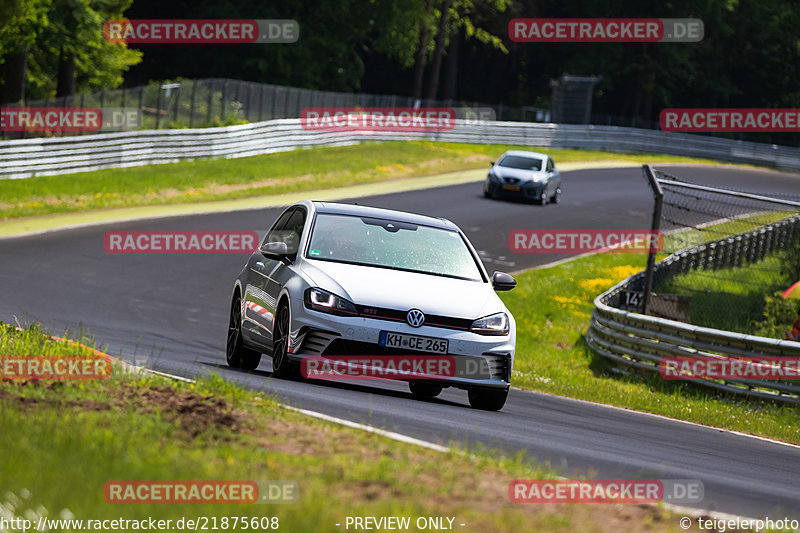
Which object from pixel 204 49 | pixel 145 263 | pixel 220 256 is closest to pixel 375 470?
pixel 145 263

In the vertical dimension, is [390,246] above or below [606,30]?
below

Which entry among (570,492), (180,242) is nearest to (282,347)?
(570,492)

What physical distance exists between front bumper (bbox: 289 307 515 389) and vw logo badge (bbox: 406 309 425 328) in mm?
36

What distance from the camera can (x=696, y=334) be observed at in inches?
637

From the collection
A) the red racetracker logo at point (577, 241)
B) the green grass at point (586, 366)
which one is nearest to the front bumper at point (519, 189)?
the red racetracker logo at point (577, 241)

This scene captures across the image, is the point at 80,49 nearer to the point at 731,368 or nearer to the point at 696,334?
the point at 696,334

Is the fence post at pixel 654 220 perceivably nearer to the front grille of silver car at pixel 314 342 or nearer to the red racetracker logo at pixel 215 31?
the front grille of silver car at pixel 314 342

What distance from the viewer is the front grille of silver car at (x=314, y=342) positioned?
9836mm

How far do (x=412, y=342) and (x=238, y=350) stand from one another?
2.57 metres

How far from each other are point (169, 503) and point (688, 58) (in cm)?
8347

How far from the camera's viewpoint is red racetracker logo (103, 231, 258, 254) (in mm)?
23719

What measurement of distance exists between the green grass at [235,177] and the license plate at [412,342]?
18.1 meters
